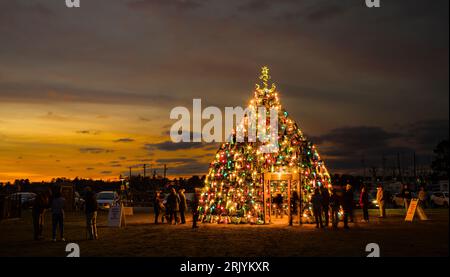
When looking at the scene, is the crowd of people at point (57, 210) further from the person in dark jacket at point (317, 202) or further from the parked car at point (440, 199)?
the parked car at point (440, 199)

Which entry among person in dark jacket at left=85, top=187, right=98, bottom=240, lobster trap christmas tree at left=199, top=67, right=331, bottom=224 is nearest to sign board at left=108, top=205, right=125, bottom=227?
lobster trap christmas tree at left=199, top=67, right=331, bottom=224

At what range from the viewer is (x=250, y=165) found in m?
22.1

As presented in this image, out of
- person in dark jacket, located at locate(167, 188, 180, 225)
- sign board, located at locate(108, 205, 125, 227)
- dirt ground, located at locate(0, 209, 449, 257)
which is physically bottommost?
dirt ground, located at locate(0, 209, 449, 257)

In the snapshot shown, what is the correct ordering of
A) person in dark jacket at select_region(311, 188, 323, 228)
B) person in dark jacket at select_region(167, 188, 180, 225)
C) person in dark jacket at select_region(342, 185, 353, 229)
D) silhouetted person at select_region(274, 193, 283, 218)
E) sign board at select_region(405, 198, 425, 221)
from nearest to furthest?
person in dark jacket at select_region(311, 188, 323, 228) → person in dark jacket at select_region(342, 185, 353, 229) → person in dark jacket at select_region(167, 188, 180, 225) → silhouetted person at select_region(274, 193, 283, 218) → sign board at select_region(405, 198, 425, 221)

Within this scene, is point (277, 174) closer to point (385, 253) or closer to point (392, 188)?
point (385, 253)

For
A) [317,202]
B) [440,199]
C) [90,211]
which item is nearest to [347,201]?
[317,202]

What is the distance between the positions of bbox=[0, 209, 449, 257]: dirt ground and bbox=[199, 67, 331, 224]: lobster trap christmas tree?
5.30ft

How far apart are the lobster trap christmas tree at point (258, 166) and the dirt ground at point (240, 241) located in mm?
1615

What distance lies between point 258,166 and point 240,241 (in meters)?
7.24

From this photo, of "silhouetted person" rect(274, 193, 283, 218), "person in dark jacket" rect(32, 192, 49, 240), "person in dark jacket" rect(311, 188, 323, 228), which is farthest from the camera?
"silhouetted person" rect(274, 193, 283, 218)

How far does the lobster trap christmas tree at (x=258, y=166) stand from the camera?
2195 centimetres

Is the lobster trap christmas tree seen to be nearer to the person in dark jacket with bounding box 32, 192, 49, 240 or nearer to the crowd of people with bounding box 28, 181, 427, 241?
the crowd of people with bounding box 28, 181, 427, 241

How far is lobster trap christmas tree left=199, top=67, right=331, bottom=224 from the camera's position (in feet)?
72.0
